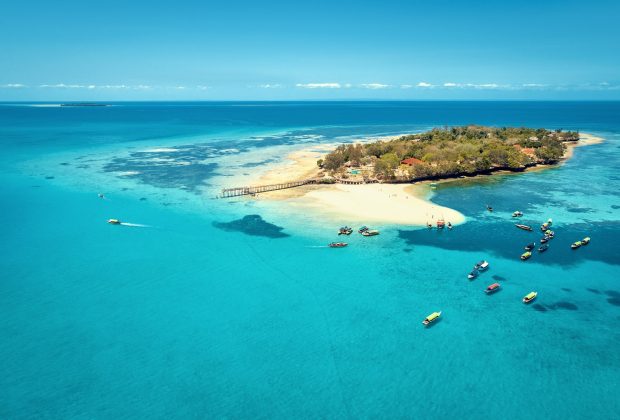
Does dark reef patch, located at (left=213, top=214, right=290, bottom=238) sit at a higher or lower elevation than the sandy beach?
lower

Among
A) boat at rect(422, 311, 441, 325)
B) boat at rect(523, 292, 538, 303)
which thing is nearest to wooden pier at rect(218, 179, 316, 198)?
boat at rect(422, 311, 441, 325)

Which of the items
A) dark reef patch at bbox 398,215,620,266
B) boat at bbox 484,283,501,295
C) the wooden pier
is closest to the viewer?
boat at bbox 484,283,501,295

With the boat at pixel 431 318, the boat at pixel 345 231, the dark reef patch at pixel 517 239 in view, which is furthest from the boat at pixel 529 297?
the boat at pixel 345 231

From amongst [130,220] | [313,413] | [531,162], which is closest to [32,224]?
[130,220]

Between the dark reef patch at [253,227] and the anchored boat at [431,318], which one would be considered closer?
the anchored boat at [431,318]

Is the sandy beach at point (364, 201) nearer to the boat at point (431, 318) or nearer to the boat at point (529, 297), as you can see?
the boat at point (529, 297)

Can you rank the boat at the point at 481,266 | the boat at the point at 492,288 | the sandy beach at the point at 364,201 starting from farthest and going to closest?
1. the sandy beach at the point at 364,201
2. the boat at the point at 481,266
3. the boat at the point at 492,288

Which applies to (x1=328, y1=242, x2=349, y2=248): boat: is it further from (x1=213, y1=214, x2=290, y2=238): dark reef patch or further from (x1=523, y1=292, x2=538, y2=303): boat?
(x1=523, y1=292, x2=538, y2=303): boat
